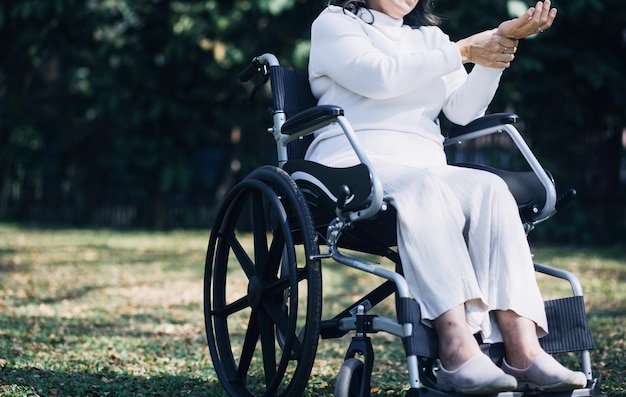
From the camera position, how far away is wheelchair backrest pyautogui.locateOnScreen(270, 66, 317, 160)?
314 cm

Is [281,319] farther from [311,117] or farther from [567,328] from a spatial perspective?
[567,328]

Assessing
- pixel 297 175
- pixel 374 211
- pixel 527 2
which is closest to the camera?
pixel 374 211

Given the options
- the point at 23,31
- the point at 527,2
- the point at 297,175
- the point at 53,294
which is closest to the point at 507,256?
the point at 297,175

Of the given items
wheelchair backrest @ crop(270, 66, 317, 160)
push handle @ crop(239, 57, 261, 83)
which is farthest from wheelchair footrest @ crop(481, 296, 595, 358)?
push handle @ crop(239, 57, 261, 83)

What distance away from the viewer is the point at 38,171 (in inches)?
473

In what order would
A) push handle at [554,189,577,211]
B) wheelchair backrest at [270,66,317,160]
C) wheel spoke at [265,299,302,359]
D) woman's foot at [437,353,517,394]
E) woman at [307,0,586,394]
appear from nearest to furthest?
woman's foot at [437,353,517,394]
woman at [307,0,586,394]
wheel spoke at [265,299,302,359]
push handle at [554,189,577,211]
wheelchair backrest at [270,66,317,160]

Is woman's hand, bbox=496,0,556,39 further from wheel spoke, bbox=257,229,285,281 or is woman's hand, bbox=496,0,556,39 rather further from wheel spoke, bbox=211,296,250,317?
wheel spoke, bbox=211,296,250,317

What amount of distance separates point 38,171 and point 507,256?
10.4 m

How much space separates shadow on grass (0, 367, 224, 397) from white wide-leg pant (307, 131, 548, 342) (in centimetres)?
106

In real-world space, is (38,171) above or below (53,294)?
above

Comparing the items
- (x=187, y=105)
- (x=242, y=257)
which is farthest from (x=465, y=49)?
(x=187, y=105)

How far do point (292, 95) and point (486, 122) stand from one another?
0.66 m

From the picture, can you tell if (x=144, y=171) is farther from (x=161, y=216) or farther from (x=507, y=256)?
(x=507, y=256)

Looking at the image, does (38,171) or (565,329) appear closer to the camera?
(565,329)
